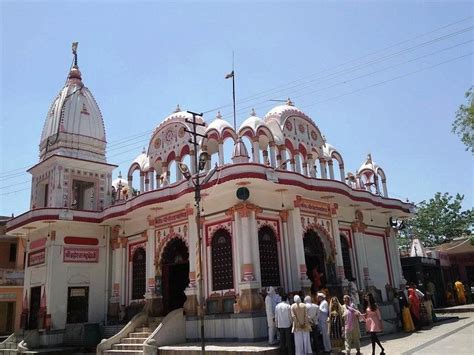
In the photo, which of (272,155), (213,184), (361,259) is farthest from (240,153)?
(361,259)

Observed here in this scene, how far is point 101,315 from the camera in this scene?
2003 cm

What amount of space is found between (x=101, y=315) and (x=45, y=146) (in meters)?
9.00

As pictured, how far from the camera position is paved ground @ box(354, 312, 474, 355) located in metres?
11.5

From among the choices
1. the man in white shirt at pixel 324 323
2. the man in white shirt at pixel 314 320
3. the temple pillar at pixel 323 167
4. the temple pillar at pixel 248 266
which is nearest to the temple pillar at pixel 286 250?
the temple pillar at pixel 248 266

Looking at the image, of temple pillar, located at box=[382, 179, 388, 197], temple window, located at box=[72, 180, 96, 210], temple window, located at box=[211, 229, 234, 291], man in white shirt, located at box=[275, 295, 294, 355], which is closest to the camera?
man in white shirt, located at box=[275, 295, 294, 355]

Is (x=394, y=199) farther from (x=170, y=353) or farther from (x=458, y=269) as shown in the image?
(x=458, y=269)

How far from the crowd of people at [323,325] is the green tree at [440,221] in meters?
39.9

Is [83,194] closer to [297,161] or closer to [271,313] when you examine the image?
[297,161]

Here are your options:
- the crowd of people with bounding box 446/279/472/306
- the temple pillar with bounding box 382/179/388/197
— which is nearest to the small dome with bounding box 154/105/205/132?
the temple pillar with bounding box 382/179/388/197

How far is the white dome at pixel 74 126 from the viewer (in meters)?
22.0

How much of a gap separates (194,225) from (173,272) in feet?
10.8

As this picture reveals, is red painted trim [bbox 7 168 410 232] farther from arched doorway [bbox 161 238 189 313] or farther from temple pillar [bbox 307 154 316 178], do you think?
arched doorway [bbox 161 238 189 313]

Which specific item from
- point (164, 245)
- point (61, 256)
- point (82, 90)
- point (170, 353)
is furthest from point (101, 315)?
point (82, 90)

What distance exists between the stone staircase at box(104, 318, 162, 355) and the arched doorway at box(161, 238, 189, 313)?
56.4 inches
